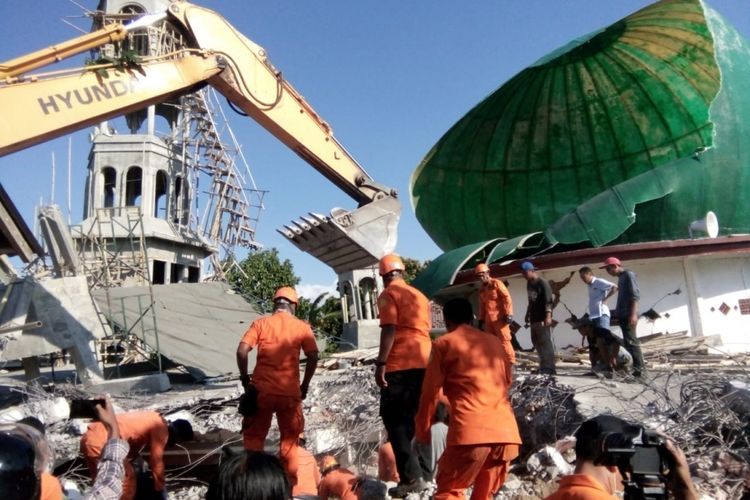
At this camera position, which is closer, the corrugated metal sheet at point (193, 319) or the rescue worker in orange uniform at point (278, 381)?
the rescue worker in orange uniform at point (278, 381)

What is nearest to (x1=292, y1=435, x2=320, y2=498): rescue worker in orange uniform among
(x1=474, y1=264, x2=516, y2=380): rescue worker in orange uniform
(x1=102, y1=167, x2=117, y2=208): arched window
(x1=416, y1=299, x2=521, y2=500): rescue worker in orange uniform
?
(x1=416, y1=299, x2=521, y2=500): rescue worker in orange uniform

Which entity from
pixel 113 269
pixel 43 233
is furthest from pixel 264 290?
pixel 43 233

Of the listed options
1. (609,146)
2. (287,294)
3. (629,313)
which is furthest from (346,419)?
(609,146)

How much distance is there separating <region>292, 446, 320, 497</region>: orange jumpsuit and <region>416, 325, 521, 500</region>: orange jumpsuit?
1.41 metres

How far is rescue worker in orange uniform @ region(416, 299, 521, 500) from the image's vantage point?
319cm

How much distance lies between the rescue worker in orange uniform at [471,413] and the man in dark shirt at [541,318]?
3.68 m

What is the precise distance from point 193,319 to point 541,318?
719 cm

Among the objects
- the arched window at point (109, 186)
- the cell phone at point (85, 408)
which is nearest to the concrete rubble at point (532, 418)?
the cell phone at point (85, 408)

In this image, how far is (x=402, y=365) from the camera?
4324 millimetres

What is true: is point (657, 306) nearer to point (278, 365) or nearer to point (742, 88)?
point (742, 88)

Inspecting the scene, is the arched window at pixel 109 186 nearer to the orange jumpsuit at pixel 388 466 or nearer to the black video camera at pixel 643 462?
the orange jumpsuit at pixel 388 466

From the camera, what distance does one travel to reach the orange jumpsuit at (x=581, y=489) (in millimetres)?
2148

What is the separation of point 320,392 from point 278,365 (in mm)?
3420

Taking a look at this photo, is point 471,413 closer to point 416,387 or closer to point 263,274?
point 416,387
